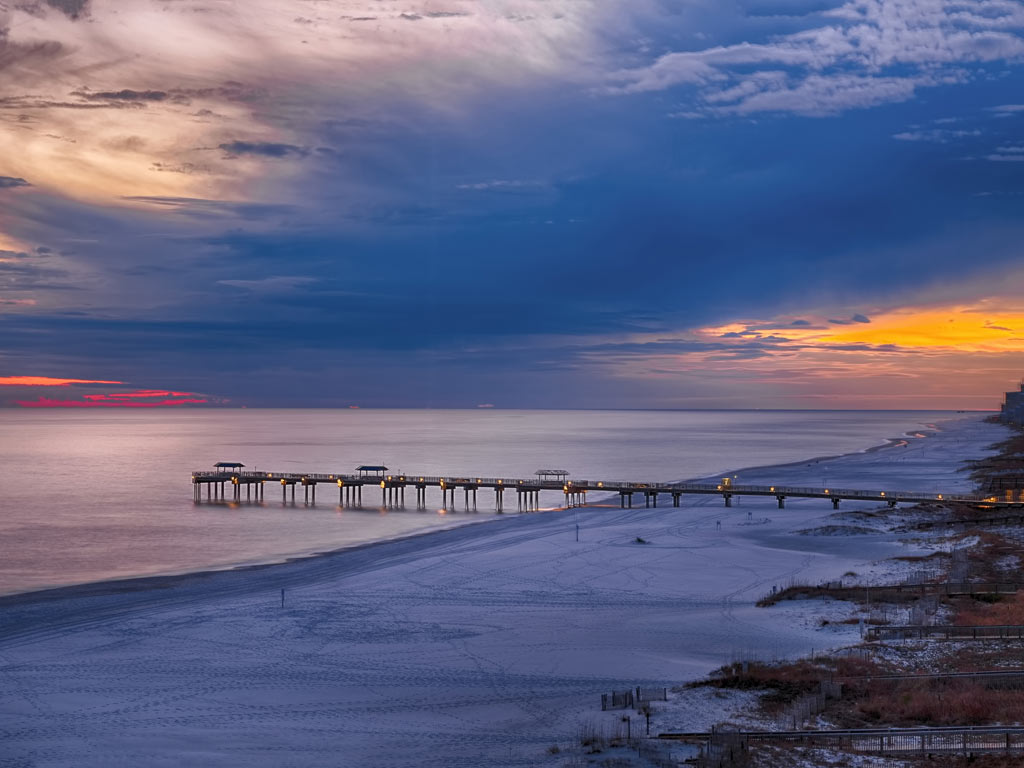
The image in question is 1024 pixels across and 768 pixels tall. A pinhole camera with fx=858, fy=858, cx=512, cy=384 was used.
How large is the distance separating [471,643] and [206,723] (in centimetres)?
1119

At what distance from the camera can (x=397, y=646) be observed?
3303 centimetres

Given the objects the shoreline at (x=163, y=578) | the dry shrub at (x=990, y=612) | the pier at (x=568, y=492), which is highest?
the pier at (x=568, y=492)

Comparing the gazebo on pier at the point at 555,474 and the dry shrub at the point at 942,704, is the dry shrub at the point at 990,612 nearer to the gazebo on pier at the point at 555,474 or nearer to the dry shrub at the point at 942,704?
the dry shrub at the point at 942,704

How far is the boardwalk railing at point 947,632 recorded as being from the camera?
29.2m

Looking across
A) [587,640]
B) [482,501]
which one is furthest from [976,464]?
[587,640]

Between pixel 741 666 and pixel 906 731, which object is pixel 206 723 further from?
pixel 906 731

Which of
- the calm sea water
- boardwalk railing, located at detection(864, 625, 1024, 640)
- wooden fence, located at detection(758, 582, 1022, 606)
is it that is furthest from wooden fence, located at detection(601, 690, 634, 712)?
the calm sea water

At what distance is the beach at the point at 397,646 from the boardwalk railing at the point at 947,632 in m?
1.30

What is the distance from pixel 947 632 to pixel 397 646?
19.9m

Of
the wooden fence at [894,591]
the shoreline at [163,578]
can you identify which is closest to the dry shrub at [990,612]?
the wooden fence at [894,591]

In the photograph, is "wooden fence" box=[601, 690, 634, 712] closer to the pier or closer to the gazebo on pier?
the pier

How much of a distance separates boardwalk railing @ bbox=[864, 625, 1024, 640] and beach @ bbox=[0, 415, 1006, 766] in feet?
4.26

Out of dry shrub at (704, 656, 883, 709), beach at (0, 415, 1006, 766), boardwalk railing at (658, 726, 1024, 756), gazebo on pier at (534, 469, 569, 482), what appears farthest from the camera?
gazebo on pier at (534, 469, 569, 482)

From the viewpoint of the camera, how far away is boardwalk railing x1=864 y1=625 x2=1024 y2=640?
2916 centimetres
